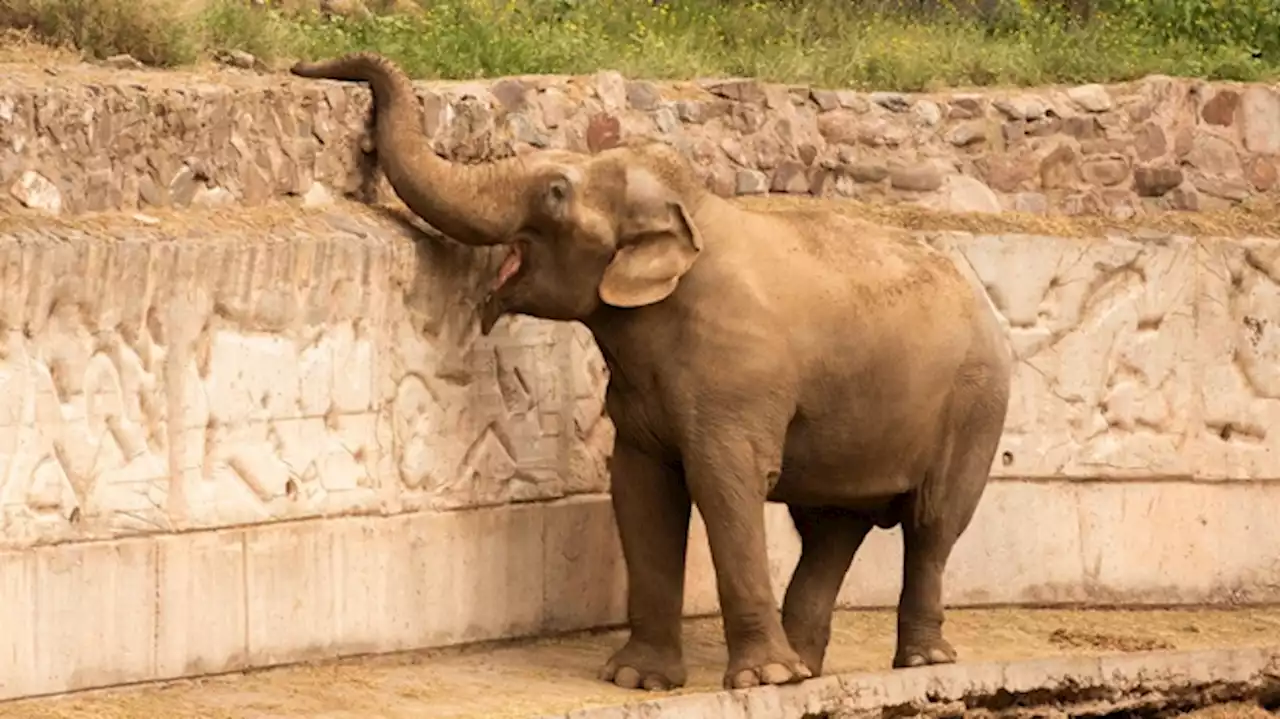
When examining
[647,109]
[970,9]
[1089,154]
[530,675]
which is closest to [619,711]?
[530,675]

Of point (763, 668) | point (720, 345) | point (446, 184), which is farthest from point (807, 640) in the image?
point (446, 184)

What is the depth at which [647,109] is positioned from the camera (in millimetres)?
13961

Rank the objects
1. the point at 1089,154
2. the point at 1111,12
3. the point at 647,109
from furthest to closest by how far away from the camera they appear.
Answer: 1. the point at 1111,12
2. the point at 1089,154
3. the point at 647,109

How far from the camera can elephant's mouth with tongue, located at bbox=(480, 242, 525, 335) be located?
11875 millimetres

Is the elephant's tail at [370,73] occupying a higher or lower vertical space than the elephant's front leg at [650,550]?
higher

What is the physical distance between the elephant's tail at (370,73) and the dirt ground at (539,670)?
6.89 ft

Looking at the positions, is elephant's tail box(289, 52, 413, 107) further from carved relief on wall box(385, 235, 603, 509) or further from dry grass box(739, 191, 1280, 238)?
dry grass box(739, 191, 1280, 238)

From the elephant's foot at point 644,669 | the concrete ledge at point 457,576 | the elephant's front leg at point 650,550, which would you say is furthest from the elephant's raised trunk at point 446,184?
the elephant's foot at point 644,669

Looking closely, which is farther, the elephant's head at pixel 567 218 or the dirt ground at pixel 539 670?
the elephant's head at pixel 567 218

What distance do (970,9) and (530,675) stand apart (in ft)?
23.5

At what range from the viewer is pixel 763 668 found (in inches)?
465

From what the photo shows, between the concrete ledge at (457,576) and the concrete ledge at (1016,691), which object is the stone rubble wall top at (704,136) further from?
the concrete ledge at (1016,691)

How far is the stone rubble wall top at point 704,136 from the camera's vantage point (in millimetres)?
11297

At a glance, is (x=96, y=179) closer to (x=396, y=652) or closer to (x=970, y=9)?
(x=396, y=652)
